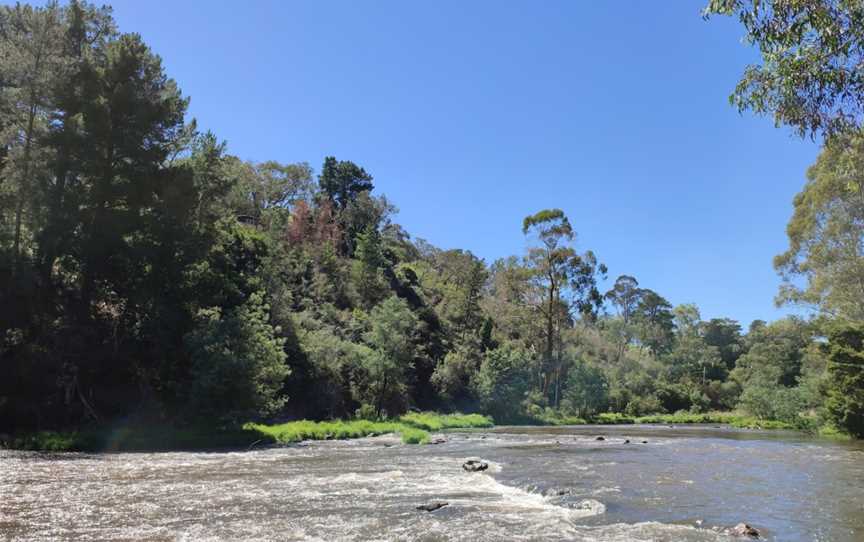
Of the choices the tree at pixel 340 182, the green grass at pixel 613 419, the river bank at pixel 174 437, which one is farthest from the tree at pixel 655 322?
the river bank at pixel 174 437

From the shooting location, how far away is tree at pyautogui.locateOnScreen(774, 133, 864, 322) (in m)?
33.2

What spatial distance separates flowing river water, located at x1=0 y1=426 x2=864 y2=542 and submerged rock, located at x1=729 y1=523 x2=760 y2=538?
211 millimetres

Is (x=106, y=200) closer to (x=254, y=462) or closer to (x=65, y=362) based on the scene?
(x=65, y=362)

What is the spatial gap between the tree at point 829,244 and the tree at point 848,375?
2314 mm

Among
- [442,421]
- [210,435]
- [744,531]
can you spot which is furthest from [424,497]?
[442,421]

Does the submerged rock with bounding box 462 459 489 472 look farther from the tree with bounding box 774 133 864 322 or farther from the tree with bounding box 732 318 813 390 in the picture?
the tree with bounding box 732 318 813 390

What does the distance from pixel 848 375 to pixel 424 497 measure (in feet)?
101

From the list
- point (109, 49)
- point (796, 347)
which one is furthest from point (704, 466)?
point (796, 347)

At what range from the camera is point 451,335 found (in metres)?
74.5

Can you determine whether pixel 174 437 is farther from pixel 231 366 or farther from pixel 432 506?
pixel 432 506

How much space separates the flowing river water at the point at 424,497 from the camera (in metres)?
11.0

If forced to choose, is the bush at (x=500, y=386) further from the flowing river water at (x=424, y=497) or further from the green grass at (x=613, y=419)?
the flowing river water at (x=424, y=497)

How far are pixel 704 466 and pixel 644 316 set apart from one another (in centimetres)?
11134

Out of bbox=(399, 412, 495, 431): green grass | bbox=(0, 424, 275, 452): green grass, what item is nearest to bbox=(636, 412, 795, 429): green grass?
bbox=(399, 412, 495, 431): green grass
